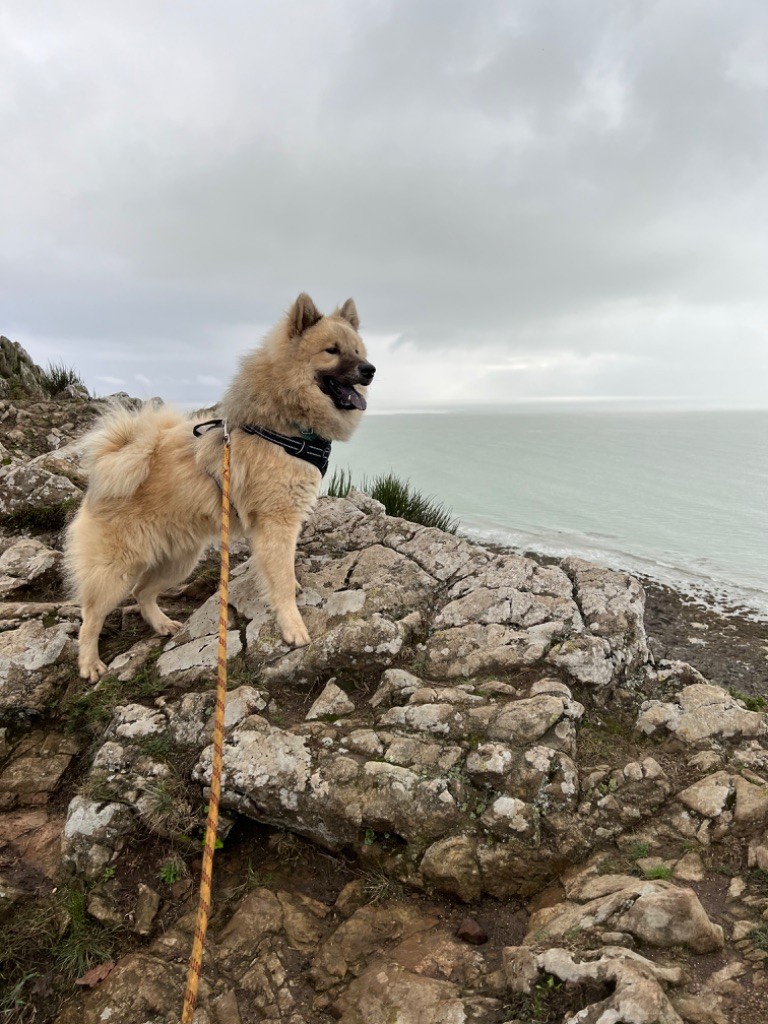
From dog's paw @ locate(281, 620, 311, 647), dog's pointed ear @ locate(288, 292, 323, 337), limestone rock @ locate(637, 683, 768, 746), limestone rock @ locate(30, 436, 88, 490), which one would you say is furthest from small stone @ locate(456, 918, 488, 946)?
limestone rock @ locate(30, 436, 88, 490)

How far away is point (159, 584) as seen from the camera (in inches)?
184

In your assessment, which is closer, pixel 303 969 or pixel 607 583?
pixel 303 969

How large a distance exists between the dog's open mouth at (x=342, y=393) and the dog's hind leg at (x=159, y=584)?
1758 mm

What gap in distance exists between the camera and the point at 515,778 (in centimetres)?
308

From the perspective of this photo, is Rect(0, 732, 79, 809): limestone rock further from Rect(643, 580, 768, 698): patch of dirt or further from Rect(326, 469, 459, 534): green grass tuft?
Rect(643, 580, 768, 698): patch of dirt

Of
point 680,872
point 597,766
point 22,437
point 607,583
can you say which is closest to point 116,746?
point 597,766

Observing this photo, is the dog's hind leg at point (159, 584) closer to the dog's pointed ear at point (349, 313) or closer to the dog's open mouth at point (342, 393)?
the dog's open mouth at point (342, 393)

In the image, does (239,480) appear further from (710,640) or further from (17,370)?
(17,370)

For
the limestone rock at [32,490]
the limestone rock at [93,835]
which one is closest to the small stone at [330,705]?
the limestone rock at [93,835]

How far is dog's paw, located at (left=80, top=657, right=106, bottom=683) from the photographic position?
4160 mm

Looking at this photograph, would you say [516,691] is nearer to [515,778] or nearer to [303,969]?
Result: [515,778]

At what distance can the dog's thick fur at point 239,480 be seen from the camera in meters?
4.14

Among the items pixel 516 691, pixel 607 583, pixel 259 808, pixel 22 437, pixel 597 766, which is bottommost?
pixel 259 808

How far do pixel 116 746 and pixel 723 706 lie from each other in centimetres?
392
